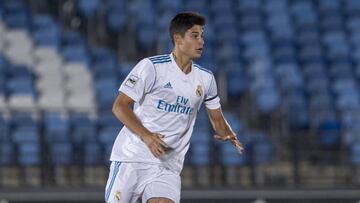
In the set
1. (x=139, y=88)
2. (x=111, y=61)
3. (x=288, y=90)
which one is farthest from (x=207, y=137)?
(x=139, y=88)

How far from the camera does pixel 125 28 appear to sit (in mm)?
16906

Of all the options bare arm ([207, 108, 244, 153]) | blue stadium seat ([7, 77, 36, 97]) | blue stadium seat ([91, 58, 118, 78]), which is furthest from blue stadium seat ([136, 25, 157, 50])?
bare arm ([207, 108, 244, 153])

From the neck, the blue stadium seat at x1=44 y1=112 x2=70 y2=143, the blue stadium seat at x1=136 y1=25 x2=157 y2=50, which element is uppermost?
the neck

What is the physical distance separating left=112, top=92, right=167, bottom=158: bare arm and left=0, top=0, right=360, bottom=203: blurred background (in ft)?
17.2

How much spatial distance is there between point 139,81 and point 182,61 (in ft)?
1.19

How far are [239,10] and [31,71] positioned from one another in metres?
3.67

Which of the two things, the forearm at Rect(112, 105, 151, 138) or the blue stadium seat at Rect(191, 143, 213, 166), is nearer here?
the forearm at Rect(112, 105, 151, 138)

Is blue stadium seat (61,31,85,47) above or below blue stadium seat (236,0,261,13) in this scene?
below

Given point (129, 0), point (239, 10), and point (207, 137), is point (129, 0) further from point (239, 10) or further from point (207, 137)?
point (207, 137)

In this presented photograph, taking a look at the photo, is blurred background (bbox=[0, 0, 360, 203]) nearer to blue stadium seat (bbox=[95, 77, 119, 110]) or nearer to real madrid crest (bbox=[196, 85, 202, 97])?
blue stadium seat (bbox=[95, 77, 119, 110])

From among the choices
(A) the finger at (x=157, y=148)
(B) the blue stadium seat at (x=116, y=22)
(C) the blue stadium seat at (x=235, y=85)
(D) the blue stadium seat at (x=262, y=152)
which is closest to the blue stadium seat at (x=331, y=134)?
(D) the blue stadium seat at (x=262, y=152)

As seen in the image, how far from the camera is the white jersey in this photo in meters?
6.99

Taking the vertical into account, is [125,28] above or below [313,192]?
above

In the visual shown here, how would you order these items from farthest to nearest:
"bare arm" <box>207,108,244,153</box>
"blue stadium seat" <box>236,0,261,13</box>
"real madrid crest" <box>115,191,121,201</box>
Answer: "blue stadium seat" <box>236,0,261,13</box> < "bare arm" <box>207,108,244,153</box> < "real madrid crest" <box>115,191,121,201</box>
